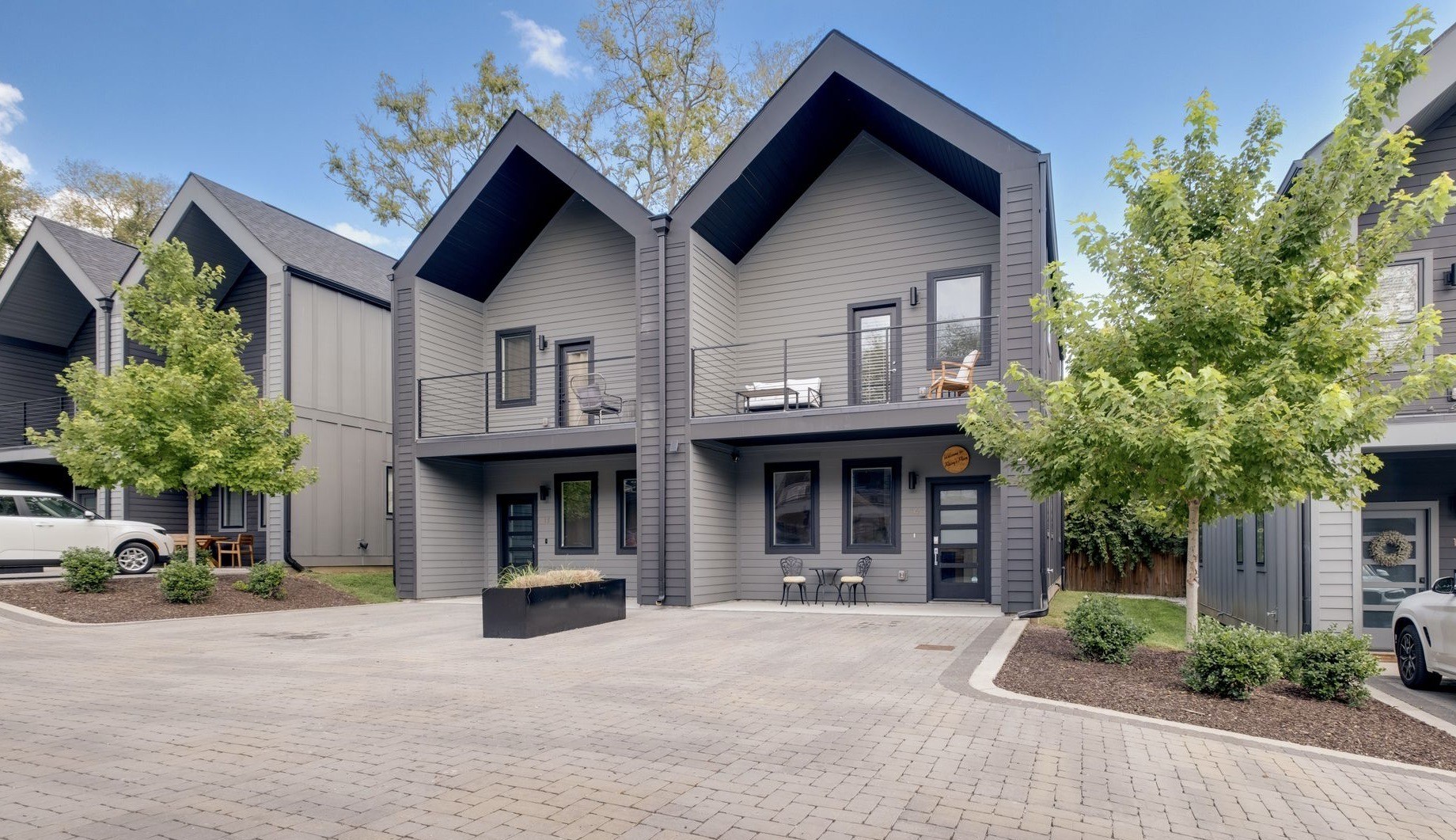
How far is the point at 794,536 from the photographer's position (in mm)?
15477

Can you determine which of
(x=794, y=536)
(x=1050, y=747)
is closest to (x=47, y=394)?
(x=794, y=536)

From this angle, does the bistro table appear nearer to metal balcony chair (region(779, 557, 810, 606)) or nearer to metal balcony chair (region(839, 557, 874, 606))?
metal balcony chair (region(839, 557, 874, 606))

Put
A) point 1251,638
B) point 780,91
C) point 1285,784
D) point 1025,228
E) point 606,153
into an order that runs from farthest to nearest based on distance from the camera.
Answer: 1. point 606,153
2. point 780,91
3. point 1025,228
4. point 1251,638
5. point 1285,784

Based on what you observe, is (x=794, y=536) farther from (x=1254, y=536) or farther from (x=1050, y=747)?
(x=1050, y=747)

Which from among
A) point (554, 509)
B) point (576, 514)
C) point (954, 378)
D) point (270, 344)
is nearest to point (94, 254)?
point (270, 344)

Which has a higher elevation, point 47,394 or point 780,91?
point 780,91

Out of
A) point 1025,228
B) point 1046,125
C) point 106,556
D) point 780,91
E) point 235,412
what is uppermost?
point 1046,125

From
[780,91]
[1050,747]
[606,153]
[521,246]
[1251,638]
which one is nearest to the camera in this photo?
[1050,747]

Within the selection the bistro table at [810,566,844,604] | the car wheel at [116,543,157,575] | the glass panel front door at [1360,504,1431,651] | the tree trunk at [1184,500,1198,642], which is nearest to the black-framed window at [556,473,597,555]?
the bistro table at [810,566,844,604]

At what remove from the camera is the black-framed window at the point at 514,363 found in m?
17.7

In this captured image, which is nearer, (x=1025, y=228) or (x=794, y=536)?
(x=1025, y=228)

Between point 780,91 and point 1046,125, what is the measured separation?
36.9ft

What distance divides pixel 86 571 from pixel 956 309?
581 inches

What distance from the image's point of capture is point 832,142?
1511cm
